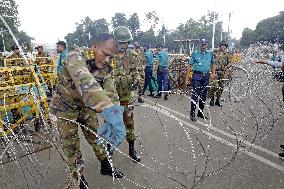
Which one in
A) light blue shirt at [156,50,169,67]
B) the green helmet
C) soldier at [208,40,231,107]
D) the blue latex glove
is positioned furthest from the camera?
light blue shirt at [156,50,169,67]

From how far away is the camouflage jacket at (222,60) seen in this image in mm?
8991

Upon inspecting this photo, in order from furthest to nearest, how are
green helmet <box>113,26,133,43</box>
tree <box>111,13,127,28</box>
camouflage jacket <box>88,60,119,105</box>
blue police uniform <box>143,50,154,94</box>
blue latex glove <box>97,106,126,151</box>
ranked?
tree <box>111,13,127,28</box> < blue police uniform <box>143,50,154,94</box> < green helmet <box>113,26,133,43</box> < camouflage jacket <box>88,60,119,105</box> < blue latex glove <box>97,106,126,151</box>

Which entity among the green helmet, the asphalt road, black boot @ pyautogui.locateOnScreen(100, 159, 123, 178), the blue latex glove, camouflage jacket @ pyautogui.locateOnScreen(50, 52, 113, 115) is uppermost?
the green helmet

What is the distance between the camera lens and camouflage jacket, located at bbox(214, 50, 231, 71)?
899 centimetres

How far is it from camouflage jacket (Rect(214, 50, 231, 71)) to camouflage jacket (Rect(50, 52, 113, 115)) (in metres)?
6.37

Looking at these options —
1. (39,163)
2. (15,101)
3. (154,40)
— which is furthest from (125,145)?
(154,40)

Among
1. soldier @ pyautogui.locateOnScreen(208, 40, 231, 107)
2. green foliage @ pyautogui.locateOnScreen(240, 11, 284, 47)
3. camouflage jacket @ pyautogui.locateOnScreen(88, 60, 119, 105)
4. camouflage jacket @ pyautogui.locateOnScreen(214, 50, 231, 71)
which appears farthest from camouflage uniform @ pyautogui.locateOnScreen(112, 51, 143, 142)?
green foliage @ pyautogui.locateOnScreen(240, 11, 284, 47)

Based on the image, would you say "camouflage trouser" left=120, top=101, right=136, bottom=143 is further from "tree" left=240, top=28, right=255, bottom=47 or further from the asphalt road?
"tree" left=240, top=28, right=255, bottom=47

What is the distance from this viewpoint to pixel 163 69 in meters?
10.7

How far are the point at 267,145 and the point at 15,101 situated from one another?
455cm

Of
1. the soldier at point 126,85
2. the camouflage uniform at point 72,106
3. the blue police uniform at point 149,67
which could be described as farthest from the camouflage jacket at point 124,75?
the blue police uniform at point 149,67

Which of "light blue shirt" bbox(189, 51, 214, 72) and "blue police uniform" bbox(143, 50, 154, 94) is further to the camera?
"blue police uniform" bbox(143, 50, 154, 94)

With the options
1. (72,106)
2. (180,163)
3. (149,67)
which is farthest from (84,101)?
(149,67)

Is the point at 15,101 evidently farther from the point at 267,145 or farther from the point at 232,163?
the point at 267,145
